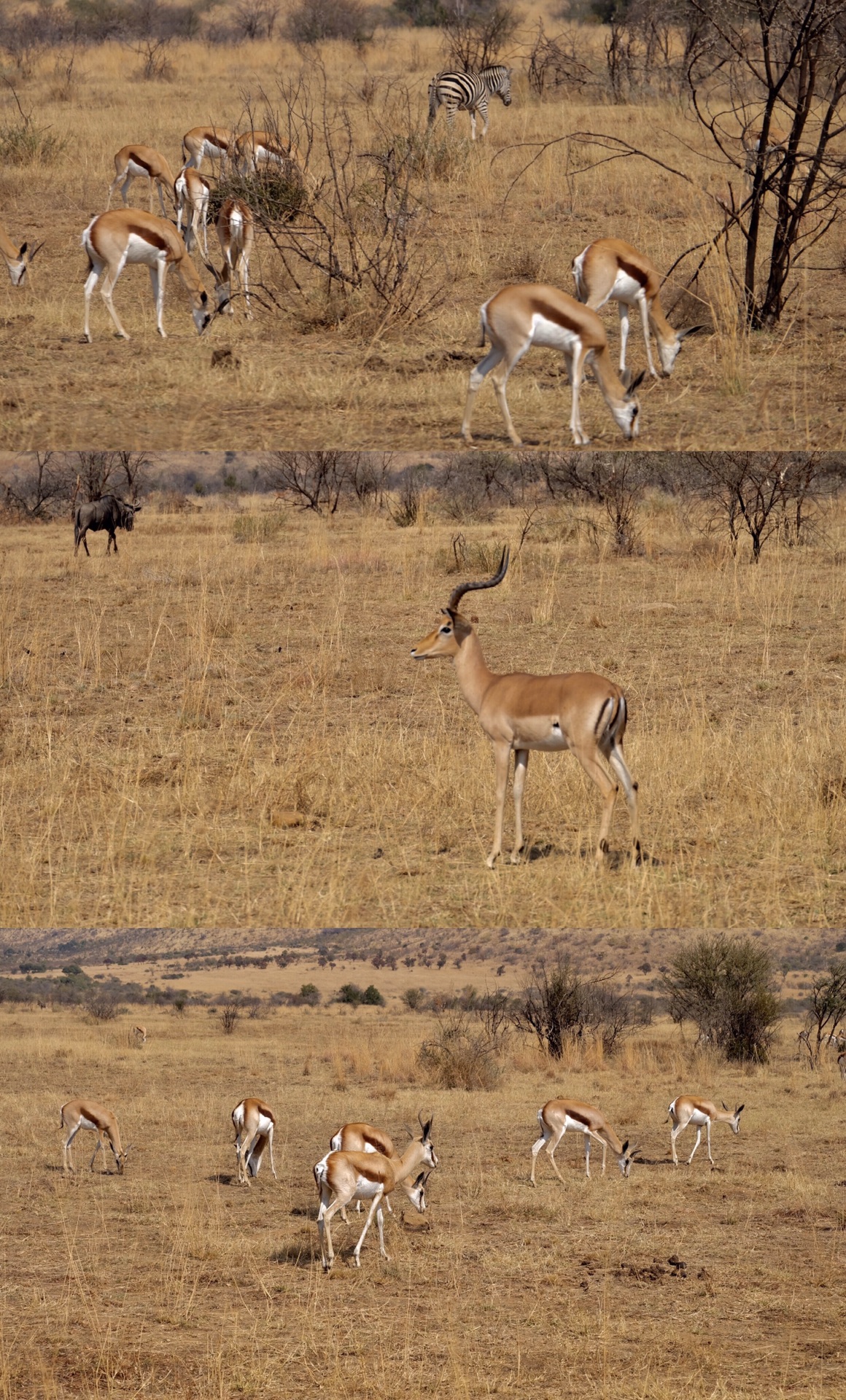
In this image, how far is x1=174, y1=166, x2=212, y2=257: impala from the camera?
12.9 metres

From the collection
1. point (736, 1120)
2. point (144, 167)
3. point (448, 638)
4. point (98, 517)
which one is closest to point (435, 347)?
point (448, 638)

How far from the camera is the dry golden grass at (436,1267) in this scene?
5605 mm

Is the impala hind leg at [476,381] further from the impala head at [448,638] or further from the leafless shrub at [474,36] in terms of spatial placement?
the leafless shrub at [474,36]

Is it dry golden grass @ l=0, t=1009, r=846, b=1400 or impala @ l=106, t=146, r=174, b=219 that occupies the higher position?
impala @ l=106, t=146, r=174, b=219

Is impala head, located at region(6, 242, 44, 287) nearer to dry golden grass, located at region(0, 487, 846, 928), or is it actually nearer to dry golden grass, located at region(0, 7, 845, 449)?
dry golden grass, located at region(0, 7, 845, 449)

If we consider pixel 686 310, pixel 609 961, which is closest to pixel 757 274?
pixel 686 310

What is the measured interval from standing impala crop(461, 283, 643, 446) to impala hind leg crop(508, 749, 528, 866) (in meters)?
2.03

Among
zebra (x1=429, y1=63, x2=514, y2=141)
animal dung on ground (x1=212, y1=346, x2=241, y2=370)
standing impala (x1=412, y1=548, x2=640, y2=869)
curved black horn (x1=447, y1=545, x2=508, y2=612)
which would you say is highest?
zebra (x1=429, y1=63, x2=514, y2=141)

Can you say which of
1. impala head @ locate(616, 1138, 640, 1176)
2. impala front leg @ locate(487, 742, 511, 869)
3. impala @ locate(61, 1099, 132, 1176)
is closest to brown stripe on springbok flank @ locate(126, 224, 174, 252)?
impala front leg @ locate(487, 742, 511, 869)

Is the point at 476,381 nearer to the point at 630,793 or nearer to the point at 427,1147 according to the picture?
the point at 630,793

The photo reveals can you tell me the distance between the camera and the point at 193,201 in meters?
13.0

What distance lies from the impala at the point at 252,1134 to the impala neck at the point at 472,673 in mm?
3121

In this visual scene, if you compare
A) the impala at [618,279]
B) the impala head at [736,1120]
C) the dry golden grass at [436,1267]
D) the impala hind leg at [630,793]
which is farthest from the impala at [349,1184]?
the impala at [618,279]

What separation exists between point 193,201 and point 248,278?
1667 mm
